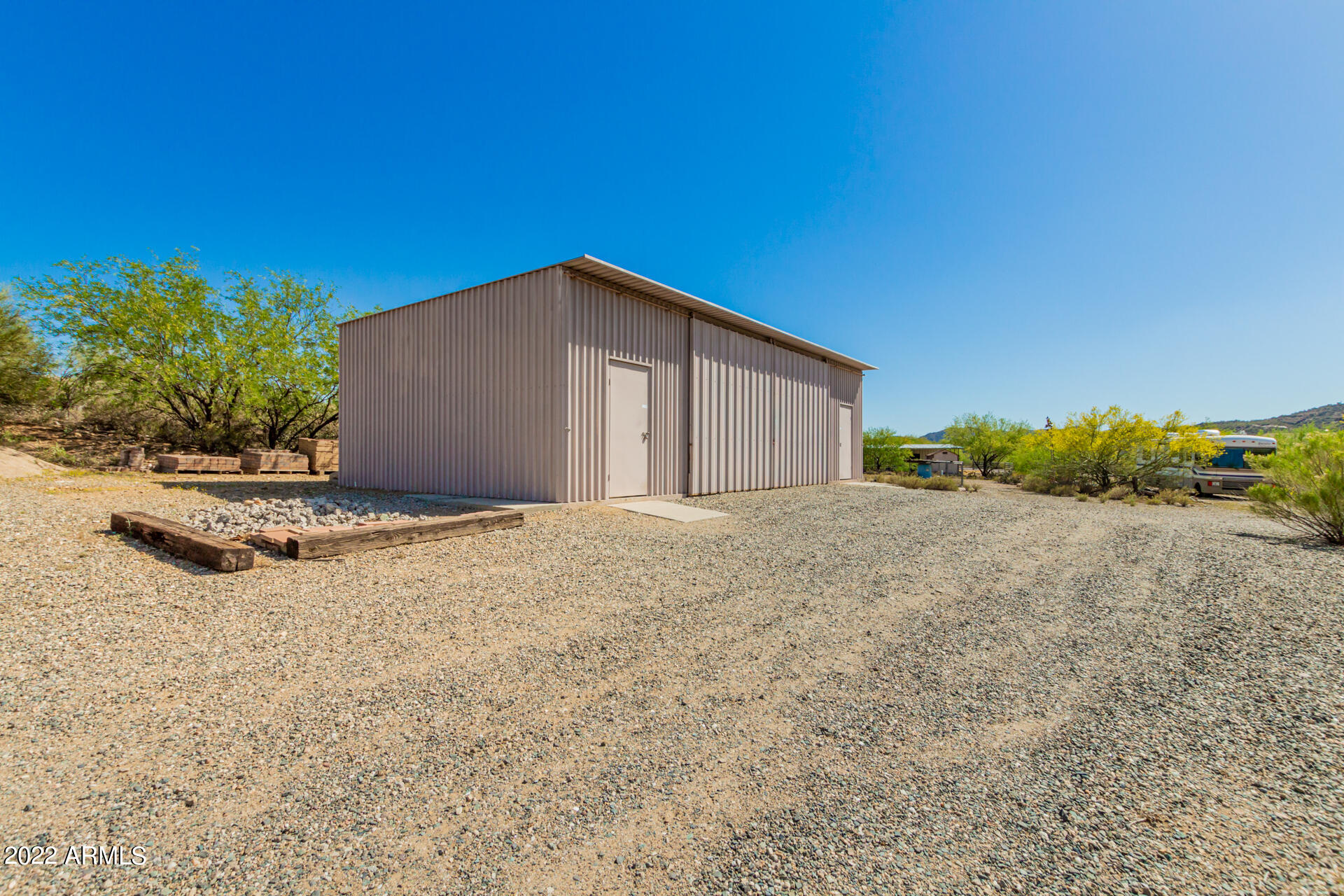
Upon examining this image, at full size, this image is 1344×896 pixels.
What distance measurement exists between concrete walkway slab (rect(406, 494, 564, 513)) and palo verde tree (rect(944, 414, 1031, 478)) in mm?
27421

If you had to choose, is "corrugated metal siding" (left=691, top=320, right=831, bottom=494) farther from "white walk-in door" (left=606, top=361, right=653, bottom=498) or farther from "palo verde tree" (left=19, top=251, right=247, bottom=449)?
"palo verde tree" (left=19, top=251, right=247, bottom=449)

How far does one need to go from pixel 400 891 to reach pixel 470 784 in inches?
17.4

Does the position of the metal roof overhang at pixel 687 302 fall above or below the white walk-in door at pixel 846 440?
above

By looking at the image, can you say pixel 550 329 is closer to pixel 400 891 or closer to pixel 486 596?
pixel 486 596

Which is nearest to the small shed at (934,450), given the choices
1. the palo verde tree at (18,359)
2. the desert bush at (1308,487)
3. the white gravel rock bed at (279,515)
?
the desert bush at (1308,487)

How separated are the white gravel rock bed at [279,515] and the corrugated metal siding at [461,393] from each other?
1.75 m

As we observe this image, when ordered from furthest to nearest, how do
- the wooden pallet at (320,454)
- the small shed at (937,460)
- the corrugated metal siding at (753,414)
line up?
the small shed at (937,460), the wooden pallet at (320,454), the corrugated metal siding at (753,414)

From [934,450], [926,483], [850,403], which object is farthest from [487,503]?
[934,450]

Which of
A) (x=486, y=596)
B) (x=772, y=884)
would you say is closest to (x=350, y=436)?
(x=486, y=596)

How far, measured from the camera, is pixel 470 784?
1814 millimetres

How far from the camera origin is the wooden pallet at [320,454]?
1352 centimetres

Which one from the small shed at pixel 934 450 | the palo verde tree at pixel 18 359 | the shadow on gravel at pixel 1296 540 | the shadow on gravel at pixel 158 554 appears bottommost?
the shadow on gravel at pixel 1296 540

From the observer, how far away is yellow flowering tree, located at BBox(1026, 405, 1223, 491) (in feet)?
43.0

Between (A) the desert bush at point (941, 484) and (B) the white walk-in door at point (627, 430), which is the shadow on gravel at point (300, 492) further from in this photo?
(A) the desert bush at point (941, 484)
